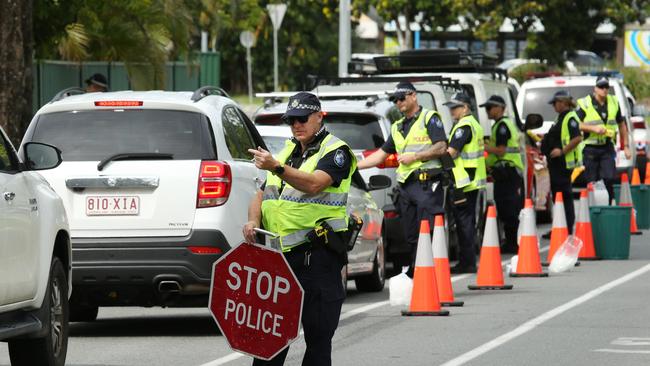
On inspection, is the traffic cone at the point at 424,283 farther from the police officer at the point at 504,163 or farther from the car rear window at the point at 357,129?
the police officer at the point at 504,163

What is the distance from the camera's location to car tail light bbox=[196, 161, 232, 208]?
11.9 m

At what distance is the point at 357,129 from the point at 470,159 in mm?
1449

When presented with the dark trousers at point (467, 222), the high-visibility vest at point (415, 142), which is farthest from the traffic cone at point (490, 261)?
the dark trousers at point (467, 222)

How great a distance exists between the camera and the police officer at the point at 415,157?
48.5ft

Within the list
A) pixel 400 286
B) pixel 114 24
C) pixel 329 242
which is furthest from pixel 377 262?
pixel 114 24

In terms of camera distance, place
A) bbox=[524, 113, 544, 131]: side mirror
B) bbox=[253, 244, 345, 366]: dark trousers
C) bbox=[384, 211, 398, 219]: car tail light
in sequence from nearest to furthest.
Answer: bbox=[253, 244, 345, 366]: dark trousers
bbox=[384, 211, 398, 219]: car tail light
bbox=[524, 113, 544, 131]: side mirror

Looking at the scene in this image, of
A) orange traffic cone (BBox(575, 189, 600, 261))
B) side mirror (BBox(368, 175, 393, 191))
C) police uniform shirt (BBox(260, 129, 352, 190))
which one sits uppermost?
police uniform shirt (BBox(260, 129, 352, 190))

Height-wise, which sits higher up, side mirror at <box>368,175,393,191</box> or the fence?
the fence

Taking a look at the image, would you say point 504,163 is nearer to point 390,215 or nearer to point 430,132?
point 390,215

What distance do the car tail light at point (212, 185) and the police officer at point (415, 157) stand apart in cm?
314

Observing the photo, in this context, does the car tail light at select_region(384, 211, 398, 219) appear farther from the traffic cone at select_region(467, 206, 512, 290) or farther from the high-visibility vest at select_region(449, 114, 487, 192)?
the traffic cone at select_region(467, 206, 512, 290)

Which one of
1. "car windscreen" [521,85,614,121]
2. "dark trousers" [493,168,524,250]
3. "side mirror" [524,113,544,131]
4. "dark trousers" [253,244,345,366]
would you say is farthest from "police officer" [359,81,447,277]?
"car windscreen" [521,85,614,121]

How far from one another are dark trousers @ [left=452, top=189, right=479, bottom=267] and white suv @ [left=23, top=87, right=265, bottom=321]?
5.39 metres

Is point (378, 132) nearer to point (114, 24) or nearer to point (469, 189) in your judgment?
point (469, 189)
